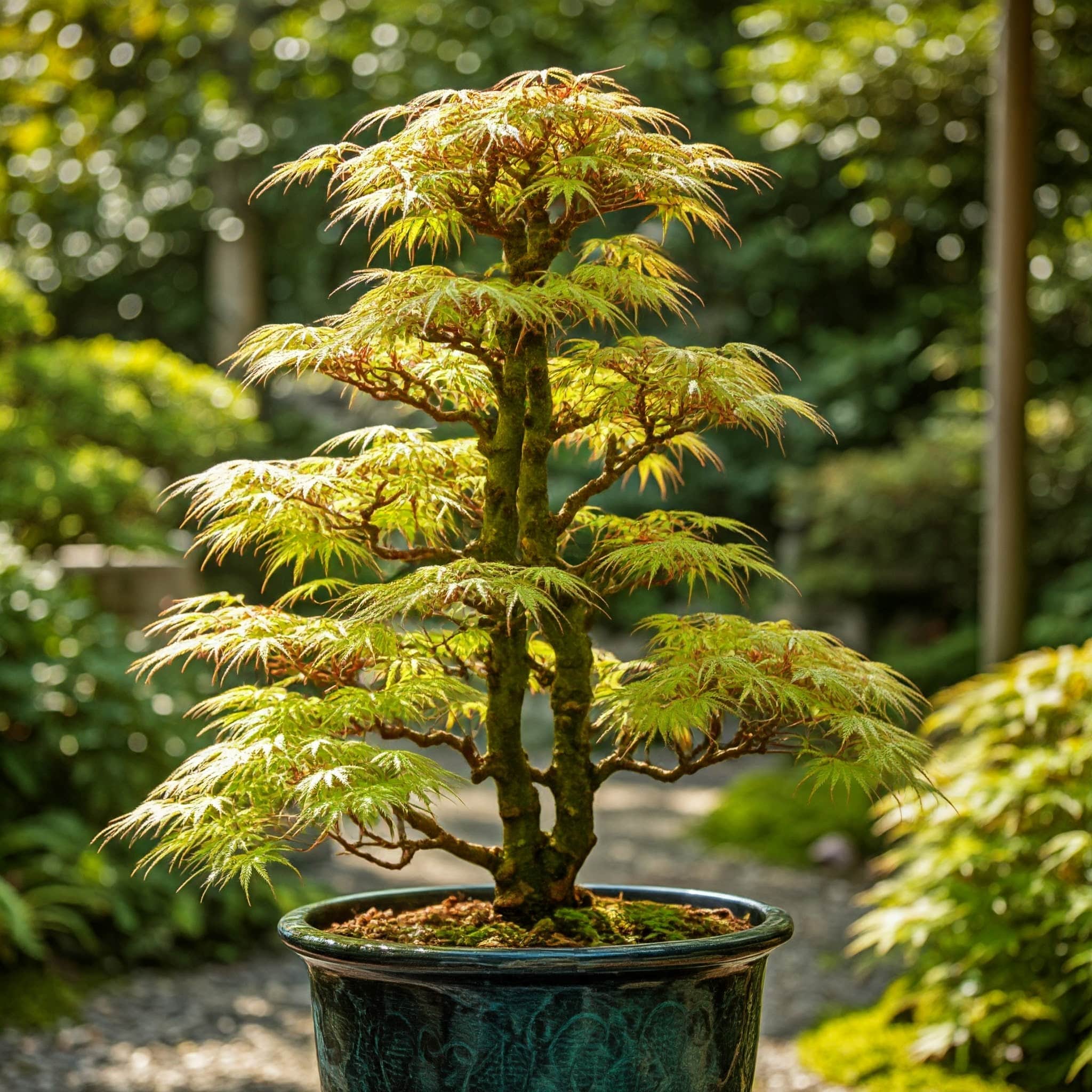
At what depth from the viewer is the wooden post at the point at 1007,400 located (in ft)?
17.3

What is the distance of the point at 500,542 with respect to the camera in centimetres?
212

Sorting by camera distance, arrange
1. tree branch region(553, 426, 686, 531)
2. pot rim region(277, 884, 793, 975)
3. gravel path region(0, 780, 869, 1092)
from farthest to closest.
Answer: gravel path region(0, 780, 869, 1092) → tree branch region(553, 426, 686, 531) → pot rim region(277, 884, 793, 975)

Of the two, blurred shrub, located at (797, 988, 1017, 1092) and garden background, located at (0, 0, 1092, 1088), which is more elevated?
garden background, located at (0, 0, 1092, 1088)

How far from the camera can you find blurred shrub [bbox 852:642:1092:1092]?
10.1 feet

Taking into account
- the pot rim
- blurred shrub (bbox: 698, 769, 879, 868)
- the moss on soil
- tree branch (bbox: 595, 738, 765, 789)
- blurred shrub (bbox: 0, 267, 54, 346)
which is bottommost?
blurred shrub (bbox: 698, 769, 879, 868)

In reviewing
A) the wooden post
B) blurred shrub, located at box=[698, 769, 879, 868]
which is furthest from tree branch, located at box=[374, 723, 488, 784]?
blurred shrub, located at box=[698, 769, 879, 868]

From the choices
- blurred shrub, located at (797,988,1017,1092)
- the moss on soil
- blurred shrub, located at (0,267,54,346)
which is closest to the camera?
the moss on soil

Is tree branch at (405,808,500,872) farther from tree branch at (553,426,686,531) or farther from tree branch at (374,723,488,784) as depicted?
tree branch at (553,426,686,531)

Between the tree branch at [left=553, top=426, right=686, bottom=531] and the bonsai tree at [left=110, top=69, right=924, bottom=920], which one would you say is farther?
the tree branch at [left=553, top=426, right=686, bottom=531]

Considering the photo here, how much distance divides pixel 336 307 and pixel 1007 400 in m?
8.23

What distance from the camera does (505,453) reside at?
2127 millimetres

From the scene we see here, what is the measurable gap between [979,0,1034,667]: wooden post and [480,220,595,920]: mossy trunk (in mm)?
3629

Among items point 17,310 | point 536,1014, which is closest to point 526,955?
point 536,1014

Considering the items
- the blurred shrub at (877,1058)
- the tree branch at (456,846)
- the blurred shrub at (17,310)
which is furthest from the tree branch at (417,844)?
the blurred shrub at (17,310)
